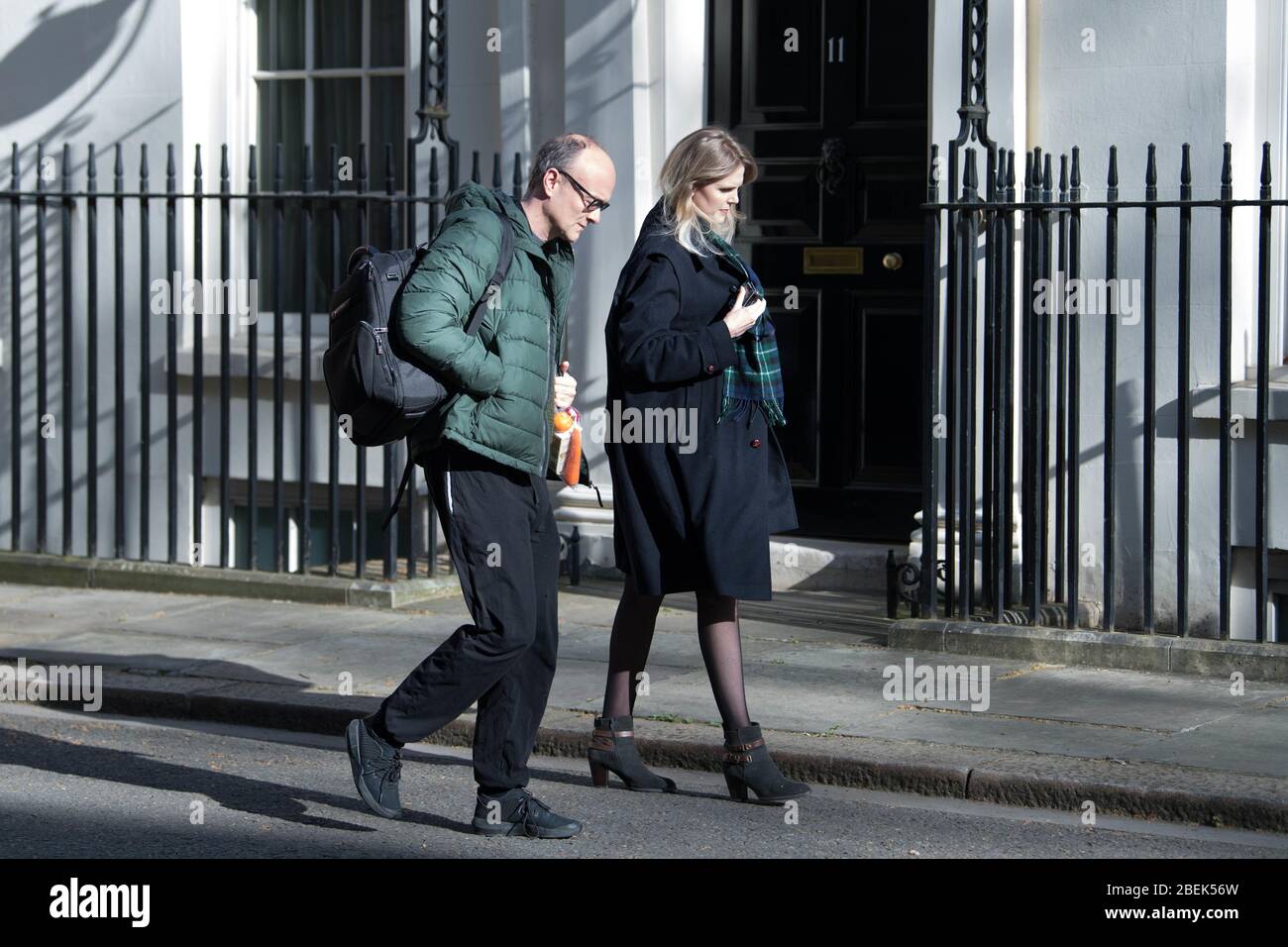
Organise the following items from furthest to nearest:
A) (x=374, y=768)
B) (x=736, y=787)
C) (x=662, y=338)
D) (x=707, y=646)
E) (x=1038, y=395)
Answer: (x=1038, y=395)
(x=736, y=787)
(x=707, y=646)
(x=662, y=338)
(x=374, y=768)

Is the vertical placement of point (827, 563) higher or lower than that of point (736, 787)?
higher

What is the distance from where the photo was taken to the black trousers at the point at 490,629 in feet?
17.4

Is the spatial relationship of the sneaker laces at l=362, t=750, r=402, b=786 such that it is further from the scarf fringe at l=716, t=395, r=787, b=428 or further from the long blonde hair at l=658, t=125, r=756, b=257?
the long blonde hair at l=658, t=125, r=756, b=257

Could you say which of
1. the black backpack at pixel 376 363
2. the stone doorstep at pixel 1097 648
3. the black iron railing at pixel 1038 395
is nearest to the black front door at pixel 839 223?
the black iron railing at pixel 1038 395

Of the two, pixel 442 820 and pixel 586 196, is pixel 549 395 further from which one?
pixel 442 820

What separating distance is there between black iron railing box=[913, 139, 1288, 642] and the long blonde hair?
7.61 ft

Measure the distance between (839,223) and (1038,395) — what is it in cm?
201

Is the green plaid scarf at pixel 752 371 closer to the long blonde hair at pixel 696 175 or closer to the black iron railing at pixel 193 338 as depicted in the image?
the long blonde hair at pixel 696 175

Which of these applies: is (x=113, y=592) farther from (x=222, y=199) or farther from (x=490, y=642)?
(x=490, y=642)

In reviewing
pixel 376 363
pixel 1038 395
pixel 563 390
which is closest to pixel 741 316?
pixel 563 390

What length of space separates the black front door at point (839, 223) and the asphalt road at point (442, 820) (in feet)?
11.2

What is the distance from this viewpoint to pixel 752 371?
581cm

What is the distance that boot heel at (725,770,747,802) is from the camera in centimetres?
587

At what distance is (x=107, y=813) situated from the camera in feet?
19.1
